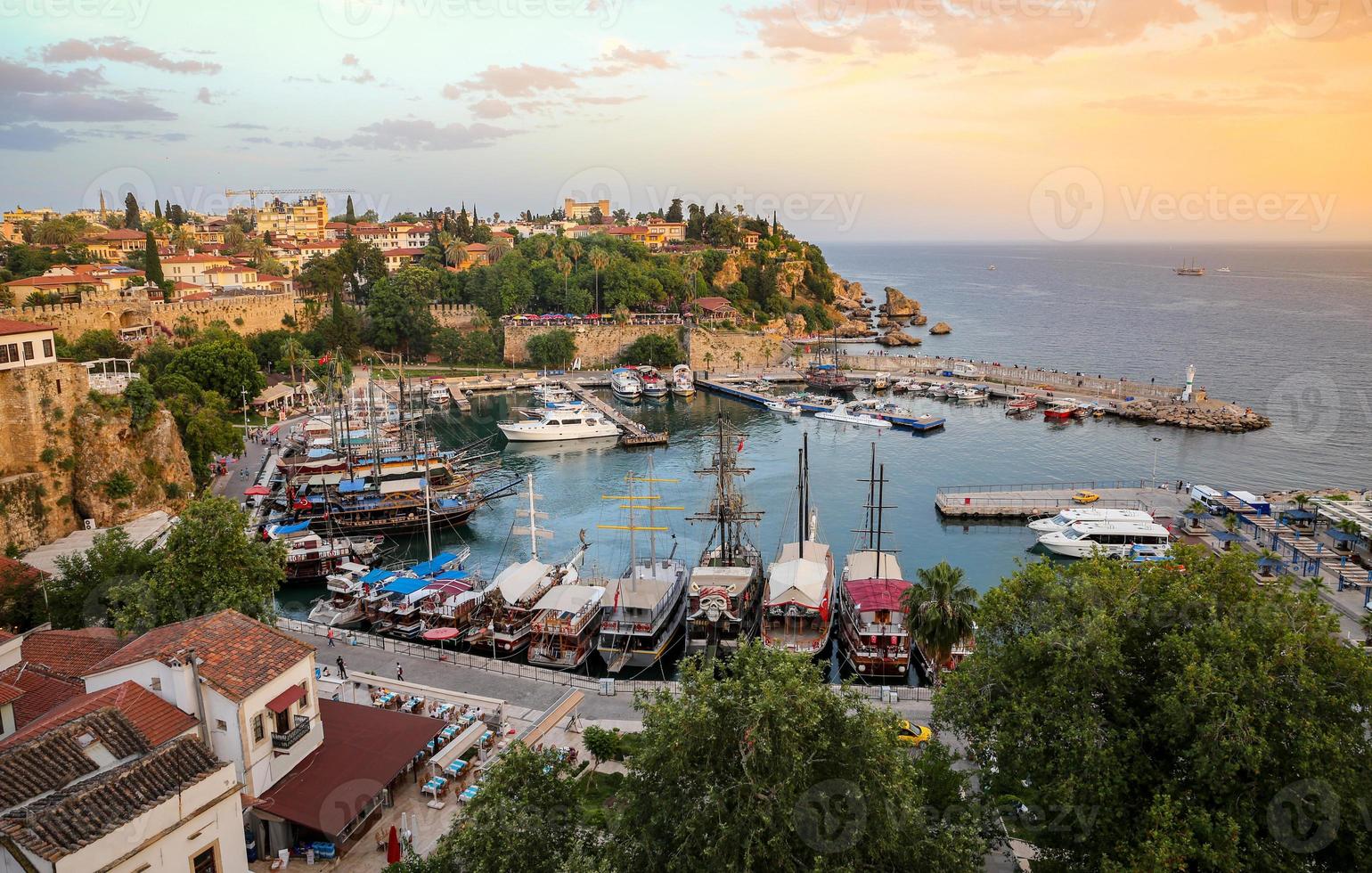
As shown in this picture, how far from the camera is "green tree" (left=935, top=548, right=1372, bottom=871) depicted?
1066 cm

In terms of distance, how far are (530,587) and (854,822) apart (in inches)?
657

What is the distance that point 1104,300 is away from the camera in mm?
137875

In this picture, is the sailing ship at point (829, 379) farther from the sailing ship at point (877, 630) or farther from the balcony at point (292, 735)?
the balcony at point (292, 735)

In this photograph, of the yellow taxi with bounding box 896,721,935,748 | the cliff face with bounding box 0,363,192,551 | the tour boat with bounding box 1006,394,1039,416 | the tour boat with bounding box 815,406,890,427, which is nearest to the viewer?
the yellow taxi with bounding box 896,721,935,748

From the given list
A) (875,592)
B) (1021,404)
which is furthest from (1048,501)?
(1021,404)

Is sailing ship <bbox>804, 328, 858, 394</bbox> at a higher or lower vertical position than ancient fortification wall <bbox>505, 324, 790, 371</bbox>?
lower

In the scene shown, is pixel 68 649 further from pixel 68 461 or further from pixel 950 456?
pixel 950 456

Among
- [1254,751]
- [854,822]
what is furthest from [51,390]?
[1254,751]

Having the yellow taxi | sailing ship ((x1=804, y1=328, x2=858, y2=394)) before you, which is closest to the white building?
the yellow taxi

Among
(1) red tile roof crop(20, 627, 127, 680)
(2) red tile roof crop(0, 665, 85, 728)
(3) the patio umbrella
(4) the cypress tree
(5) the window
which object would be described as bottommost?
(3) the patio umbrella

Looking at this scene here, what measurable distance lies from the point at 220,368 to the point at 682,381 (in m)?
30.2

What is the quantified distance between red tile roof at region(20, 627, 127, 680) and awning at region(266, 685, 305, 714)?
4.22m

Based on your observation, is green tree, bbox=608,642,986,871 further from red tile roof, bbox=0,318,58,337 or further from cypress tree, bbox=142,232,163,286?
cypress tree, bbox=142,232,163,286

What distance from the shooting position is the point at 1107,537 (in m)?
31.4
